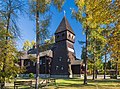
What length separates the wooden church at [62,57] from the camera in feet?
198

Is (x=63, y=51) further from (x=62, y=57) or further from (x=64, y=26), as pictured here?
(x=64, y=26)

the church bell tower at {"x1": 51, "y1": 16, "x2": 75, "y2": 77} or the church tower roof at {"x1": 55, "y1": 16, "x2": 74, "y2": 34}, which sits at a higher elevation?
the church tower roof at {"x1": 55, "y1": 16, "x2": 74, "y2": 34}

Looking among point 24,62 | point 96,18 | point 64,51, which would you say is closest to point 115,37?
point 96,18

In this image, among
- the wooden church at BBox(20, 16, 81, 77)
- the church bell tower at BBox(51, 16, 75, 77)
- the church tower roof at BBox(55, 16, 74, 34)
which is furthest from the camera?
the church tower roof at BBox(55, 16, 74, 34)

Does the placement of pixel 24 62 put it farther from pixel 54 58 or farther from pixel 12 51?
pixel 12 51

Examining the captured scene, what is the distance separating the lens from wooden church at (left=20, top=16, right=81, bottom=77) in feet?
198

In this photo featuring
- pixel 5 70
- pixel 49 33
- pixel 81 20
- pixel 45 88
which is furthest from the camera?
pixel 81 20

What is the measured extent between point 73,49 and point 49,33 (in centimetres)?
4385

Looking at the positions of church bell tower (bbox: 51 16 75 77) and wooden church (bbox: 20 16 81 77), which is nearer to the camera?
church bell tower (bbox: 51 16 75 77)

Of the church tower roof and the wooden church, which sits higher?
the church tower roof

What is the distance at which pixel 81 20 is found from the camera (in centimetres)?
3062

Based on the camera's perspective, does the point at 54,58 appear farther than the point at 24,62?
No

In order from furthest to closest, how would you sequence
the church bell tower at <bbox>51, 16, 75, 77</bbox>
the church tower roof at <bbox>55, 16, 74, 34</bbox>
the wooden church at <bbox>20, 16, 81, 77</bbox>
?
the church tower roof at <bbox>55, 16, 74, 34</bbox> → the wooden church at <bbox>20, 16, 81, 77</bbox> → the church bell tower at <bbox>51, 16, 75, 77</bbox>

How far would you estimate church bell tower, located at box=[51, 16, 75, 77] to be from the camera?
6028cm
